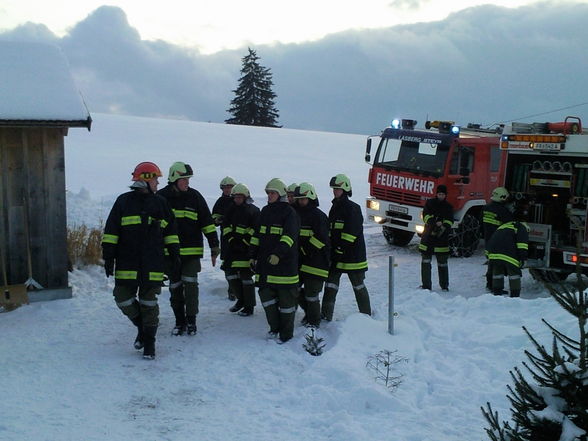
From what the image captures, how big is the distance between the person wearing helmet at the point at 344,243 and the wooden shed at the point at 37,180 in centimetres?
332

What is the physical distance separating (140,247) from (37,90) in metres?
3.27

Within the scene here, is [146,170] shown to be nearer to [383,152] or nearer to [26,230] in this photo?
[26,230]

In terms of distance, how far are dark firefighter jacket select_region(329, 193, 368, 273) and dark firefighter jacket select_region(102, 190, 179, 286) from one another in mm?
2413

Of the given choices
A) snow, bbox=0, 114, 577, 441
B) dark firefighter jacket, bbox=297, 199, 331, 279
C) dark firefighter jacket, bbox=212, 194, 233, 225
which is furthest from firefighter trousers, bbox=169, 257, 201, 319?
dark firefighter jacket, bbox=212, 194, 233, 225

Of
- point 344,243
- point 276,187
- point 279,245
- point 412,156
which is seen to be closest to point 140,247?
point 279,245

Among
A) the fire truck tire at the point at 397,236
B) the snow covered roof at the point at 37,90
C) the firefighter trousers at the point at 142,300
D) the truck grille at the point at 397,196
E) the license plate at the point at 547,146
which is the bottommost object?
the fire truck tire at the point at 397,236

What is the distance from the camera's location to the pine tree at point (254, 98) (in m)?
54.6

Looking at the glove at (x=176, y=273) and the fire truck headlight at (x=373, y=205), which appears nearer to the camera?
the glove at (x=176, y=273)

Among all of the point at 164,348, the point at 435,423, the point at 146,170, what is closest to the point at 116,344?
the point at 164,348

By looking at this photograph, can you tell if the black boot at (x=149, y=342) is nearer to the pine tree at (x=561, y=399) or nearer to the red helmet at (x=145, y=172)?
the red helmet at (x=145, y=172)

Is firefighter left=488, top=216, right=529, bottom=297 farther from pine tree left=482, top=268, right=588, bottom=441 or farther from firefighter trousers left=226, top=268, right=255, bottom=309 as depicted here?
pine tree left=482, top=268, right=588, bottom=441

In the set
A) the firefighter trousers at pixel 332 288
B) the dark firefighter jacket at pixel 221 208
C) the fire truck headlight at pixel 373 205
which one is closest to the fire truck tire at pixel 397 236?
the fire truck headlight at pixel 373 205

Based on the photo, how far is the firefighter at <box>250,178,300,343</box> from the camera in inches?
275

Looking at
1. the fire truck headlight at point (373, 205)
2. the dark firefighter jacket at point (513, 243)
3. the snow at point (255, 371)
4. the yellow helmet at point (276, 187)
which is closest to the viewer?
the snow at point (255, 371)
